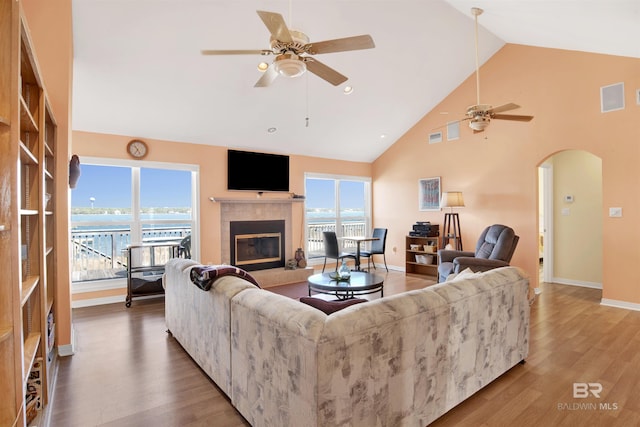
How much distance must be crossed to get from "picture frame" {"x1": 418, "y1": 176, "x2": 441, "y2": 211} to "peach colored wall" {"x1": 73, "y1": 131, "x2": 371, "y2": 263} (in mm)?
2382

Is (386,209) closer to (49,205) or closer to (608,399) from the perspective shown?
(608,399)

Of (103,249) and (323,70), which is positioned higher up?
(323,70)

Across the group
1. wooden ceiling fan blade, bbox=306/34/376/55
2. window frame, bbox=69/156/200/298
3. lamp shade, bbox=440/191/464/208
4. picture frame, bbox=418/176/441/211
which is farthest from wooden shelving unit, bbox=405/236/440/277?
wooden ceiling fan blade, bbox=306/34/376/55

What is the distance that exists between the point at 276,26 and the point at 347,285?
9.02ft

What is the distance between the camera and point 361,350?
154cm

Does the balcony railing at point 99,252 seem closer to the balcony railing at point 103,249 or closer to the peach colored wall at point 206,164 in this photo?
the balcony railing at point 103,249

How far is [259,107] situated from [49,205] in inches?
118

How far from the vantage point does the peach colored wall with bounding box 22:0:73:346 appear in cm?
294

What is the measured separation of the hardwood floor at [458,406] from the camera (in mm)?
2084

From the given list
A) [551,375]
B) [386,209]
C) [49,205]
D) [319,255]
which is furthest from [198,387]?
[386,209]

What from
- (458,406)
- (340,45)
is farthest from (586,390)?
(340,45)

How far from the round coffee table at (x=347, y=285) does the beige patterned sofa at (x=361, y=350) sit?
155 centimetres

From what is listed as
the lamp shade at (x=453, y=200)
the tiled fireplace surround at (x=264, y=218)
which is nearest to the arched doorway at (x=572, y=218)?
the lamp shade at (x=453, y=200)

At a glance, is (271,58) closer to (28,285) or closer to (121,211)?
(121,211)
